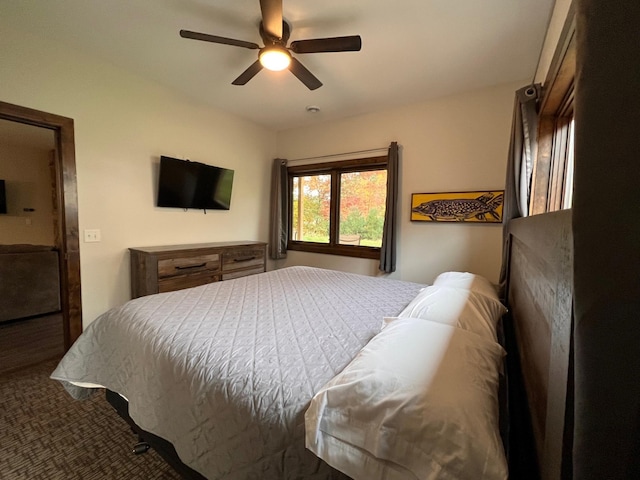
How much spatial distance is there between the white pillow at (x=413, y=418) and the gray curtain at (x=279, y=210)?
138 inches

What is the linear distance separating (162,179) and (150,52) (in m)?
1.19

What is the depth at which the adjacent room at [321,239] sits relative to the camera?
12.7 inches

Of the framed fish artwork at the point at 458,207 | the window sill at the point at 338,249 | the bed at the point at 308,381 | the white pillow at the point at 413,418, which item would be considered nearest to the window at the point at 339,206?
the window sill at the point at 338,249

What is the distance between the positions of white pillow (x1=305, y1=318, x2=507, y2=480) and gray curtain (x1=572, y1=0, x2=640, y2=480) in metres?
0.33

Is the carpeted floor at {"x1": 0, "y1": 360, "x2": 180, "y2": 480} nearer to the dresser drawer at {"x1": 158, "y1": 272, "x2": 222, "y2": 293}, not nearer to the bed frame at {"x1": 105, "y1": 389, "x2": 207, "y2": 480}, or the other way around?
the bed frame at {"x1": 105, "y1": 389, "x2": 207, "y2": 480}

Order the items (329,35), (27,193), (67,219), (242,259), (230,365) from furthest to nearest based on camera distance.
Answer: (27,193) < (242,259) < (67,219) < (329,35) < (230,365)

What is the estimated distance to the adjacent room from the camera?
32 cm

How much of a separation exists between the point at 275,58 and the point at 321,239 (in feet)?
8.55

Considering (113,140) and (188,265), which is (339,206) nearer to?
(188,265)

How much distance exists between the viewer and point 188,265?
9.40 feet

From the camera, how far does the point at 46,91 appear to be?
219 centimetres

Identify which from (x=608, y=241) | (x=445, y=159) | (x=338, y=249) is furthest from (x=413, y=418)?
(x=338, y=249)

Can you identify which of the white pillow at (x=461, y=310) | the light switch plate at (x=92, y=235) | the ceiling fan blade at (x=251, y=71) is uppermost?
the ceiling fan blade at (x=251, y=71)

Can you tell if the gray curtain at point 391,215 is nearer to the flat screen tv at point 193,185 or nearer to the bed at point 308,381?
the bed at point 308,381
